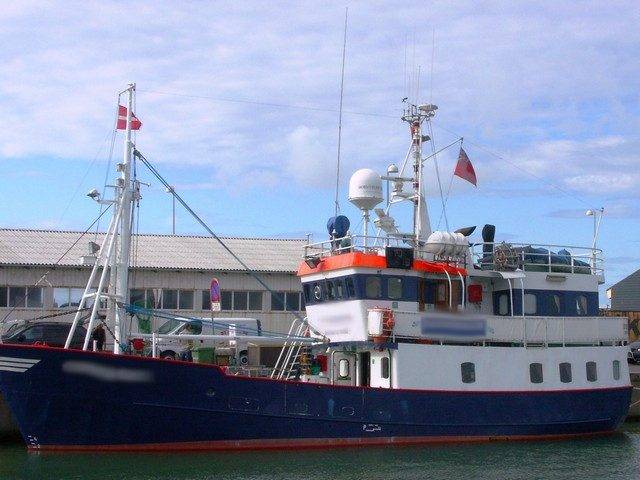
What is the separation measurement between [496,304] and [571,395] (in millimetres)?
3518

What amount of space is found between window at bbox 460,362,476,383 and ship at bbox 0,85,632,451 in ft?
0.11

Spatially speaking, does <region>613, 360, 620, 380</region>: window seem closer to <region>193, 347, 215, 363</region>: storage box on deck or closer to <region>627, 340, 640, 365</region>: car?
<region>193, 347, 215, 363</region>: storage box on deck

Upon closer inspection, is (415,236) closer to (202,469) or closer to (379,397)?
(379,397)

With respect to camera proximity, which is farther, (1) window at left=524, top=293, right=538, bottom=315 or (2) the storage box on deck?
(2) the storage box on deck

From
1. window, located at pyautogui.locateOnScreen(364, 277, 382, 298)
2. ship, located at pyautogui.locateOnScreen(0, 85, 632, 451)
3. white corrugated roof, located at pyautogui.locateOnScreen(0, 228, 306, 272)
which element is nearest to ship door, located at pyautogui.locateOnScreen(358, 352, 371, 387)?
ship, located at pyautogui.locateOnScreen(0, 85, 632, 451)

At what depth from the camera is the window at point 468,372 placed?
28.1m

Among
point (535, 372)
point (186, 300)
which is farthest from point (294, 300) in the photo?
point (535, 372)

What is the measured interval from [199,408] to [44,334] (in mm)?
11375

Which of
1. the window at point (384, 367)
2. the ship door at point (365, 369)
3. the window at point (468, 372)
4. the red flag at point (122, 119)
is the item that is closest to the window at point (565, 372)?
the window at point (468, 372)

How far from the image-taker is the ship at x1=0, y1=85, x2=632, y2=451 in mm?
24938

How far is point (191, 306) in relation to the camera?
137ft

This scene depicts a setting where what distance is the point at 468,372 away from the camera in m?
28.1

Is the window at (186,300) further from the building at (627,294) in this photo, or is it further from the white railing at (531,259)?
the building at (627,294)

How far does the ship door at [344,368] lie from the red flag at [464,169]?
6.78 metres
